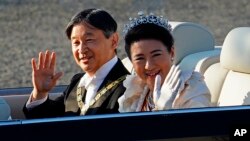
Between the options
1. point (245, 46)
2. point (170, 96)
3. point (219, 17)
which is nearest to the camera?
point (170, 96)

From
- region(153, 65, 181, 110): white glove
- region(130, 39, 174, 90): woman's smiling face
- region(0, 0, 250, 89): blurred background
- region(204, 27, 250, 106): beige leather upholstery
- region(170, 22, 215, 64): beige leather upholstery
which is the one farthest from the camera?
region(0, 0, 250, 89): blurred background

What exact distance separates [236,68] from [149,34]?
1.81 feet

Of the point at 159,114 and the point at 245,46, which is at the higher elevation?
the point at 245,46

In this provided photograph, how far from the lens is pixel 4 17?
44.0ft

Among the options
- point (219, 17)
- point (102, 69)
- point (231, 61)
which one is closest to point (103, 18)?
point (102, 69)

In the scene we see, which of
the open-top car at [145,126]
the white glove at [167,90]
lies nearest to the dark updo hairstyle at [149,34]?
the white glove at [167,90]

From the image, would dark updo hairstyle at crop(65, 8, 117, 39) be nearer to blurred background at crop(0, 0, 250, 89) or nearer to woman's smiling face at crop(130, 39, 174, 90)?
woman's smiling face at crop(130, 39, 174, 90)

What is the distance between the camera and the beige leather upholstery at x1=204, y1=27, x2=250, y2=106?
153 inches

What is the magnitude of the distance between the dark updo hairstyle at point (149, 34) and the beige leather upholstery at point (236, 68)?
387 mm

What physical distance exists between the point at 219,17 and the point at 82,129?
10.3 metres

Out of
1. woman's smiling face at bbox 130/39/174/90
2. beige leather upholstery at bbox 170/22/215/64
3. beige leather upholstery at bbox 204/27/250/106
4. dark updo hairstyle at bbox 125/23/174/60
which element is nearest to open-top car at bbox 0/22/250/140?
woman's smiling face at bbox 130/39/174/90

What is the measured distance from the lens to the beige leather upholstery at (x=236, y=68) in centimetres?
388

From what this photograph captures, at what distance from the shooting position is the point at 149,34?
12.0ft

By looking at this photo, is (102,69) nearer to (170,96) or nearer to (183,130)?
(170,96)
